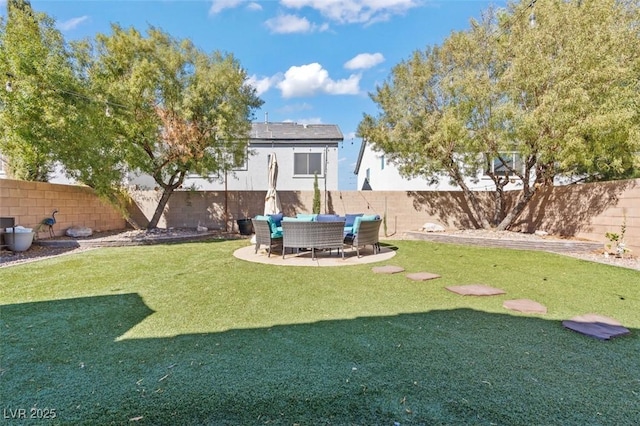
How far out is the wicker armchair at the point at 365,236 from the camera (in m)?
7.43

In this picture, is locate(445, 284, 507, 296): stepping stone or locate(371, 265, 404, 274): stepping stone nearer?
locate(445, 284, 507, 296): stepping stone

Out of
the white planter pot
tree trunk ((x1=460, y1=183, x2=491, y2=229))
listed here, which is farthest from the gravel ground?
tree trunk ((x1=460, y1=183, x2=491, y2=229))

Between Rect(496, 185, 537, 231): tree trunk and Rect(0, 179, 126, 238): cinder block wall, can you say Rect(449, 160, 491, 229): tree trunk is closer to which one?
Rect(496, 185, 537, 231): tree trunk

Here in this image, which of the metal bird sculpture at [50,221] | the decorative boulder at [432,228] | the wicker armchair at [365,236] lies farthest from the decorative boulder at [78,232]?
the decorative boulder at [432,228]

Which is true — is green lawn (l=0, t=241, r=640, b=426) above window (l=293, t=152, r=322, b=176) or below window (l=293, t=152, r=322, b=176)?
below

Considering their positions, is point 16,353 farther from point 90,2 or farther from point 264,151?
point 264,151

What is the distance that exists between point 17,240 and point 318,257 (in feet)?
24.3

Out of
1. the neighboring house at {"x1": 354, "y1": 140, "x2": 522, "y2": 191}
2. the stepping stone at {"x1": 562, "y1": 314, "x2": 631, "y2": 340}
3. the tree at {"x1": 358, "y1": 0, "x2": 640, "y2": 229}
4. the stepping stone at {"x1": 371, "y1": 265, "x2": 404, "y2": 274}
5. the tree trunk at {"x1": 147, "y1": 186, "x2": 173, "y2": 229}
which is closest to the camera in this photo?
the stepping stone at {"x1": 562, "y1": 314, "x2": 631, "y2": 340}

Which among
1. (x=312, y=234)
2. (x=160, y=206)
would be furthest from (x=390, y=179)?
(x=312, y=234)

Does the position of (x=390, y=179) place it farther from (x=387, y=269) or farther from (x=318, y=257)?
(x=387, y=269)

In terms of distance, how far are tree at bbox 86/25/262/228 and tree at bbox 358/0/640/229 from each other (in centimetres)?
533

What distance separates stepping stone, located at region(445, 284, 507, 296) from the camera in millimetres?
4715

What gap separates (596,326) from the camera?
3.52 meters

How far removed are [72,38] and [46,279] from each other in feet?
25.8
